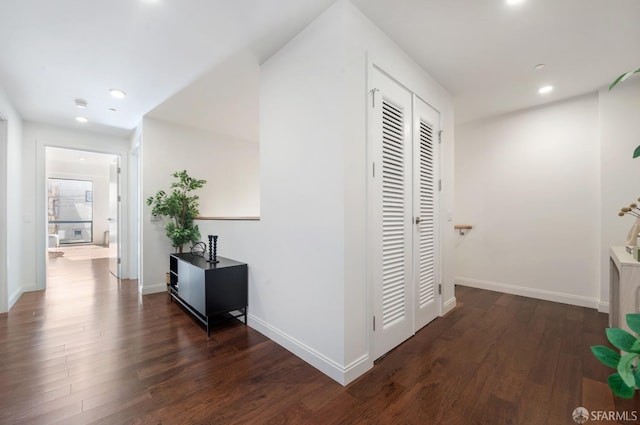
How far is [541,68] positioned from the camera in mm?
2566

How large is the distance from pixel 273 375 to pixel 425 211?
6.38ft

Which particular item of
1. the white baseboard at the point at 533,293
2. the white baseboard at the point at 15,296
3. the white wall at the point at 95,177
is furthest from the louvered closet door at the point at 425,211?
the white wall at the point at 95,177

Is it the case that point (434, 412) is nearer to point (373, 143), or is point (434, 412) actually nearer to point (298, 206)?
point (298, 206)

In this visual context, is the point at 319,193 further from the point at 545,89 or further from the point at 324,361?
the point at 545,89

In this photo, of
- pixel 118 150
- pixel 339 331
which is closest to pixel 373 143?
pixel 339 331

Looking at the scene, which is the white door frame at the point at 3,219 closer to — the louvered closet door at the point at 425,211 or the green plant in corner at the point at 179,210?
the green plant in corner at the point at 179,210

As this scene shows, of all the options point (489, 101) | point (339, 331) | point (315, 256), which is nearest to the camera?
point (339, 331)

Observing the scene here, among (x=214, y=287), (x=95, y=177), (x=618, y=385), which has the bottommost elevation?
(x=214, y=287)

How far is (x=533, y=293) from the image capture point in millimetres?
3467

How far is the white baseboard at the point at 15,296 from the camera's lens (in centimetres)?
319

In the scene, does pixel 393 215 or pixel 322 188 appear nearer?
pixel 322 188

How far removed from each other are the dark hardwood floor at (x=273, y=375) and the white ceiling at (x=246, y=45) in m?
2.45

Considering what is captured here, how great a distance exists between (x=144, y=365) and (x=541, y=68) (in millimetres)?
4256

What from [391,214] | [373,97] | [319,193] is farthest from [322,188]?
[373,97]
